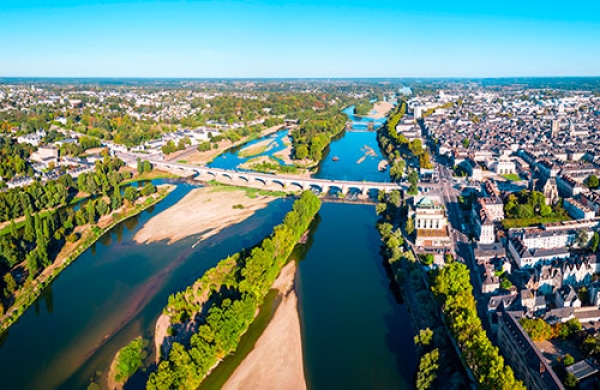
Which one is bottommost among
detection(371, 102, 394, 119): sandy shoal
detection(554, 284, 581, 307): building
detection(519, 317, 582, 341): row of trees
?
detection(519, 317, 582, 341): row of trees

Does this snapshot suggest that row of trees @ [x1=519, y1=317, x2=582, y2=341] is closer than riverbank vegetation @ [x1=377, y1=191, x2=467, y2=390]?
No

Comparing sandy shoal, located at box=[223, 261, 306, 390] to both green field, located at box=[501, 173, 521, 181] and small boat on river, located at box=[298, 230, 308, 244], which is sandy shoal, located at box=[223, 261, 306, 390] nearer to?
small boat on river, located at box=[298, 230, 308, 244]

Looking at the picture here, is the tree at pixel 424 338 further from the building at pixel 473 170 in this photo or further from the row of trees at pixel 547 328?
the building at pixel 473 170

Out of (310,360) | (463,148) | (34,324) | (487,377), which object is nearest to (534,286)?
(487,377)

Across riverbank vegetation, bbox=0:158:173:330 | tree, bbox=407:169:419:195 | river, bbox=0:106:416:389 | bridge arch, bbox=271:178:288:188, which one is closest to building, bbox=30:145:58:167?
riverbank vegetation, bbox=0:158:173:330

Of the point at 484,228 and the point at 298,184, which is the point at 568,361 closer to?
the point at 484,228

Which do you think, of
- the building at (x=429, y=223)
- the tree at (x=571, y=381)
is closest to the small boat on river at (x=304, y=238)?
the building at (x=429, y=223)

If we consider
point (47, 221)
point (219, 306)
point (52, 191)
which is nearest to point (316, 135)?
point (52, 191)
